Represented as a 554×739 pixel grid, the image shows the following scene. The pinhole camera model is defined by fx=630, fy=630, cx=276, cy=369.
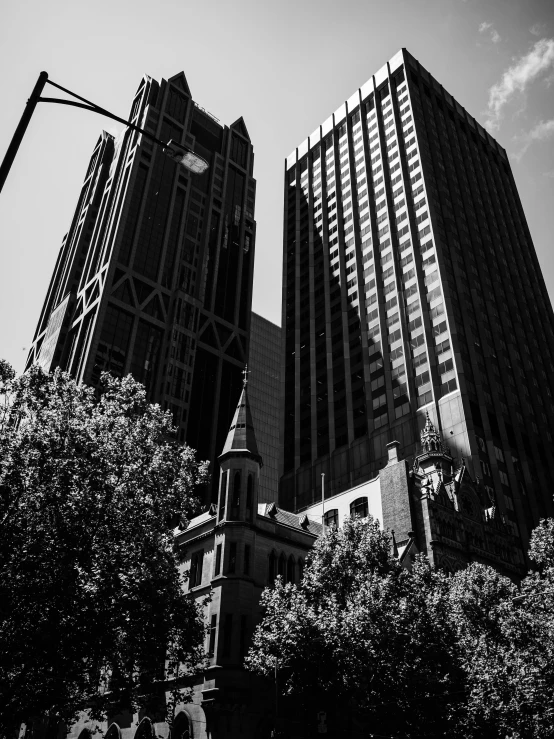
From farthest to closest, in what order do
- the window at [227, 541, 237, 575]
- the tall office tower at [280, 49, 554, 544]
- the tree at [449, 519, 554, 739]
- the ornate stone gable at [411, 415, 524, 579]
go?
the tall office tower at [280, 49, 554, 544] → the ornate stone gable at [411, 415, 524, 579] → the window at [227, 541, 237, 575] → the tree at [449, 519, 554, 739]

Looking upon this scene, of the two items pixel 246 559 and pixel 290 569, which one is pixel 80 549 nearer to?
pixel 246 559

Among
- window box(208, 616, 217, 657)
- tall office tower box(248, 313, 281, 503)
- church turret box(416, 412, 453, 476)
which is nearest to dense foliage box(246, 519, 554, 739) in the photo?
window box(208, 616, 217, 657)

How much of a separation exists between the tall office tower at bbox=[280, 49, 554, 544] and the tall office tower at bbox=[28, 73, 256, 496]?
23190 mm

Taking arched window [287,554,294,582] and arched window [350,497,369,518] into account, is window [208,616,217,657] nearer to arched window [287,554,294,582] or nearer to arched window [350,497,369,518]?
arched window [287,554,294,582]

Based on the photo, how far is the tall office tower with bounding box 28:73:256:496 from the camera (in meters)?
126

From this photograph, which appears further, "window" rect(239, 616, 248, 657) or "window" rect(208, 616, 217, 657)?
"window" rect(239, 616, 248, 657)

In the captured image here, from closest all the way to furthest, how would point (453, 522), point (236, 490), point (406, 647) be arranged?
point (406, 647)
point (236, 490)
point (453, 522)

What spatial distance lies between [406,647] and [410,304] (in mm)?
73802

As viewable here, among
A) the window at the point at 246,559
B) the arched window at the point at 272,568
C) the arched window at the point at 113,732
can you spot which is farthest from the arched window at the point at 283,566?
the arched window at the point at 113,732

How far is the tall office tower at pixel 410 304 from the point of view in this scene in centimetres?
8850

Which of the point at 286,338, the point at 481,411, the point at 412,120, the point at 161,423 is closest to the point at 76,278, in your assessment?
the point at 286,338

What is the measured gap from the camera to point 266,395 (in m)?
151

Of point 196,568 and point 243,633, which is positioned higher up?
point 196,568

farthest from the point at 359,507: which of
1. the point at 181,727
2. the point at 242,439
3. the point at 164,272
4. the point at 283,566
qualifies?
the point at 164,272
